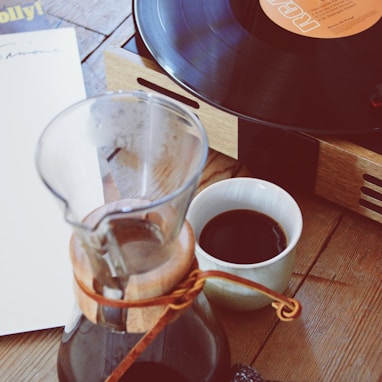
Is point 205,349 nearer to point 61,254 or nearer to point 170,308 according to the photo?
point 170,308

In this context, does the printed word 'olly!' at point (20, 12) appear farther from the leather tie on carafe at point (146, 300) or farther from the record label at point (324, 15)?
the leather tie on carafe at point (146, 300)

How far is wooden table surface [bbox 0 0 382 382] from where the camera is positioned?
618 mm

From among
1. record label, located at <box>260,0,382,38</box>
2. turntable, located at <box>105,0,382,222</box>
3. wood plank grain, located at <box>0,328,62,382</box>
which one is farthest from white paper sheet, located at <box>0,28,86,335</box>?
record label, located at <box>260,0,382,38</box>

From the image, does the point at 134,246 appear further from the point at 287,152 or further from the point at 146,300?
the point at 287,152

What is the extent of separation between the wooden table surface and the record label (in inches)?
6.9

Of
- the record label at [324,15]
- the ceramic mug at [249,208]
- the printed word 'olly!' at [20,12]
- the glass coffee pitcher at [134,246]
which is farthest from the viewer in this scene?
the printed word 'olly!' at [20,12]

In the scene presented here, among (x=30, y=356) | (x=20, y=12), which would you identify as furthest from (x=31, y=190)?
(x=20, y=12)

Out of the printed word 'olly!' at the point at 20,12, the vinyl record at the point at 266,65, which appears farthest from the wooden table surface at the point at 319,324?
the printed word 'olly!' at the point at 20,12

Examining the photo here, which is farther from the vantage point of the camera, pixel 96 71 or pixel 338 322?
pixel 96 71

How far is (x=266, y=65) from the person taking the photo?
681mm

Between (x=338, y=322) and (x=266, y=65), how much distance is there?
25 centimetres

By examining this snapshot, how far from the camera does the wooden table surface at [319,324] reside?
62cm

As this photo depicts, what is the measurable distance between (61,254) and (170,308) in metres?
0.25

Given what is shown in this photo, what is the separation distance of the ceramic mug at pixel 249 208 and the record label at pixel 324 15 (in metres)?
0.20
